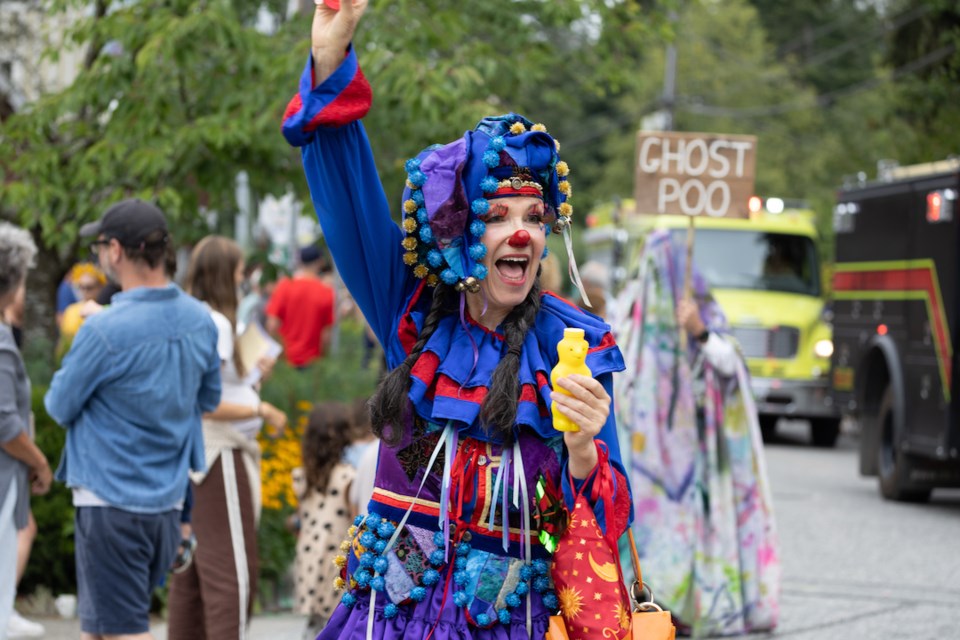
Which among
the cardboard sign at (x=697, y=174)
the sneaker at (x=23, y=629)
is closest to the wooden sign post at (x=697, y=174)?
the cardboard sign at (x=697, y=174)

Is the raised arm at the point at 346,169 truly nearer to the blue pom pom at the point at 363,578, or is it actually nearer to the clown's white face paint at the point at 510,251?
the clown's white face paint at the point at 510,251

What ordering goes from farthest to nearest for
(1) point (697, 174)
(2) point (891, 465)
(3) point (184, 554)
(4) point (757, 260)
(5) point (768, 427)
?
1. (5) point (768, 427)
2. (4) point (757, 260)
3. (2) point (891, 465)
4. (1) point (697, 174)
5. (3) point (184, 554)

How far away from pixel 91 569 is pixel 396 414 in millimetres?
2231

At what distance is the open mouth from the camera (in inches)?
129

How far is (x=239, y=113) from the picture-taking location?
8.77 meters

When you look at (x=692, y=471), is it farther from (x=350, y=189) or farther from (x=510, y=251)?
(x=350, y=189)

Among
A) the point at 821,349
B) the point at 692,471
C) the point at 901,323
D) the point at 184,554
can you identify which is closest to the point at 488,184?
the point at 184,554

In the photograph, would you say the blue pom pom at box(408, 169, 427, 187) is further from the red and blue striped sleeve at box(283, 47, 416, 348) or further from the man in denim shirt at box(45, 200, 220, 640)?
the man in denim shirt at box(45, 200, 220, 640)

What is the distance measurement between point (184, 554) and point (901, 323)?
9.26 metres

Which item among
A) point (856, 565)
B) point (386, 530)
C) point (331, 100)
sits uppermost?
point (331, 100)

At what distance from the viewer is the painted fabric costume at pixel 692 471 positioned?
772cm

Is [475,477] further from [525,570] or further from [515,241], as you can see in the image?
[515,241]

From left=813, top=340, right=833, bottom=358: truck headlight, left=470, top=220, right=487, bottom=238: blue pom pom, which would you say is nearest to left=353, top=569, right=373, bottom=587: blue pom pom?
left=470, top=220, right=487, bottom=238: blue pom pom

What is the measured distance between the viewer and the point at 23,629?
24.0 ft
